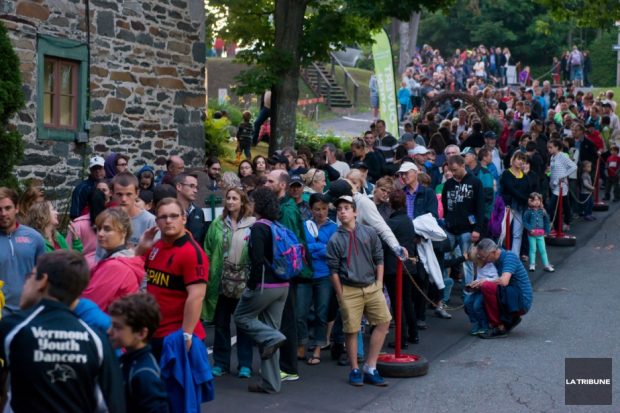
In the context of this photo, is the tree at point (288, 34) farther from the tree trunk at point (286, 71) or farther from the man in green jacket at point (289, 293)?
the man in green jacket at point (289, 293)

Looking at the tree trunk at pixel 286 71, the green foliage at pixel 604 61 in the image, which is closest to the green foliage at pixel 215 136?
the tree trunk at pixel 286 71

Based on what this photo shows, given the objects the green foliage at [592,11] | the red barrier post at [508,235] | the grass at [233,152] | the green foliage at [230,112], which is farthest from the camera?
the green foliage at [230,112]

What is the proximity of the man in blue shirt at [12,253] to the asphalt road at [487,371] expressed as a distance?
6.60 ft

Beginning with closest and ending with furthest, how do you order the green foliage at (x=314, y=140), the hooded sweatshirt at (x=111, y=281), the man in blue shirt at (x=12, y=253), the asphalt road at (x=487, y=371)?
the hooded sweatshirt at (x=111, y=281) < the man in blue shirt at (x=12, y=253) < the asphalt road at (x=487, y=371) < the green foliage at (x=314, y=140)

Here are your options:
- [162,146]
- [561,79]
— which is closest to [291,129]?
[162,146]

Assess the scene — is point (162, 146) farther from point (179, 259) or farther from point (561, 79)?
point (561, 79)

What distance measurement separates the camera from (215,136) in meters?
19.3

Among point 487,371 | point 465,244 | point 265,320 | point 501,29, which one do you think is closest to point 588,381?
point 487,371

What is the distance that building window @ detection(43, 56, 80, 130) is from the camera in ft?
48.1

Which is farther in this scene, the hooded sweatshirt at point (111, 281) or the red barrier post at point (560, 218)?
the red barrier post at point (560, 218)

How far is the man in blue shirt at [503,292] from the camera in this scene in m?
11.5

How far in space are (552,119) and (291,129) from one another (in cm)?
760

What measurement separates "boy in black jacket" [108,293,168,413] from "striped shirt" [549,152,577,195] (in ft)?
43.8

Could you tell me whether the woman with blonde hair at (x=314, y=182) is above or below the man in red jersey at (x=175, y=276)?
above
